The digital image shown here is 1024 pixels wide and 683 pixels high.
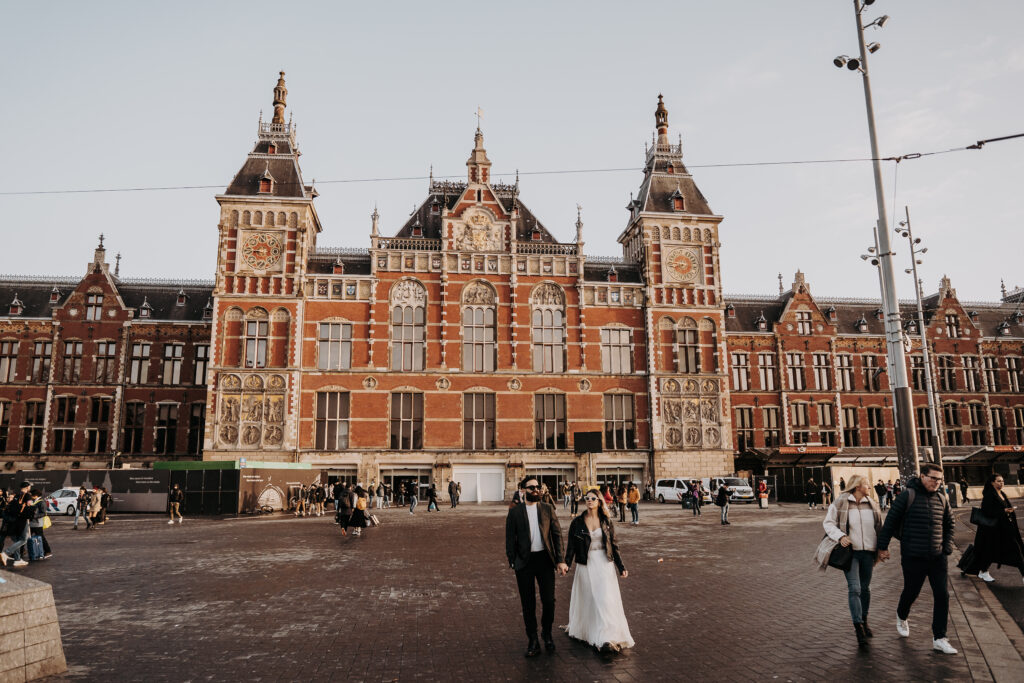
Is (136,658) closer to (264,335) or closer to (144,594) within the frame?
(144,594)

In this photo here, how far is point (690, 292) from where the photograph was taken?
41531 mm

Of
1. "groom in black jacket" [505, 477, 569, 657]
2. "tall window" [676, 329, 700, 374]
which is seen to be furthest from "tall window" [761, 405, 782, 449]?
"groom in black jacket" [505, 477, 569, 657]

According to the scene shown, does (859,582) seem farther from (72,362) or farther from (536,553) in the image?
(72,362)

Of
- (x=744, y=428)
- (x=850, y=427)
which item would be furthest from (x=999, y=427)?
(x=744, y=428)

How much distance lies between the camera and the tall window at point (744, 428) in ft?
146

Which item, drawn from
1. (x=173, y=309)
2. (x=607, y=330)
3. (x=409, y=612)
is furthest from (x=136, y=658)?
(x=173, y=309)

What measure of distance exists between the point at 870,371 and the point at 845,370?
1.87 m

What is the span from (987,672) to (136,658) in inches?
332

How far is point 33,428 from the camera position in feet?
130

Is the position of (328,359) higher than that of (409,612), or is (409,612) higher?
(328,359)

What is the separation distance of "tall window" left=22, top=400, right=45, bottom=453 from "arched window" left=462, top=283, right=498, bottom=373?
83.7 ft

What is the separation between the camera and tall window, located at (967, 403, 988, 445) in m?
47.2

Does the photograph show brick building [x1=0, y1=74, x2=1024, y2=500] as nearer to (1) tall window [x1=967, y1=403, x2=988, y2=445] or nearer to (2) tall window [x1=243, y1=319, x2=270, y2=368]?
(2) tall window [x1=243, y1=319, x2=270, y2=368]

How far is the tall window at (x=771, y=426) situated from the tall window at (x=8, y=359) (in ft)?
155
